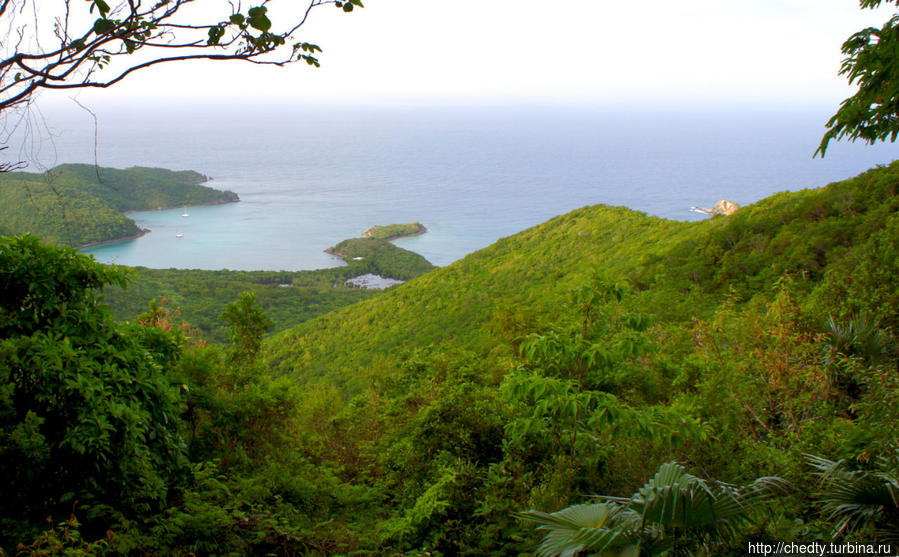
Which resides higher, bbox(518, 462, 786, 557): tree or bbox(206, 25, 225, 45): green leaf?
bbox(206, 25, 225, 45): green leaf

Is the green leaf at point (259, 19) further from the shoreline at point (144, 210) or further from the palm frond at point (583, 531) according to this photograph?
the shoreline at point (144, 210)

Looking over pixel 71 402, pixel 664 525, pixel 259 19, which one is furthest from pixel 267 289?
pixel 664 525

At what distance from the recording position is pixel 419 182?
121500mm

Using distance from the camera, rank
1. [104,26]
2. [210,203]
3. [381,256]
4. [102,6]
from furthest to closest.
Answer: [210,203] → [381,256] → [104,26] → [102,6]

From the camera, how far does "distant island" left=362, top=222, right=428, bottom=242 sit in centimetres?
8200

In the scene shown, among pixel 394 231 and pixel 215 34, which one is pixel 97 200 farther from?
pixel 215 34

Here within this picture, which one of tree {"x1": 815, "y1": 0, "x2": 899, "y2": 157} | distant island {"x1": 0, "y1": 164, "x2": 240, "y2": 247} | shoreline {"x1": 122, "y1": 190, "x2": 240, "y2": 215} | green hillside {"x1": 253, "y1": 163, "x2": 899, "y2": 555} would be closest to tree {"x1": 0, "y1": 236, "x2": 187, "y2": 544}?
green hillside {"x1": 253, "y1": 163, "x2": 899, "y2": 555}

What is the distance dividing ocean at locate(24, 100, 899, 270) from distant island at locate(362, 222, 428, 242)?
2.08m

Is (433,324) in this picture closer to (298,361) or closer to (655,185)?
Answer: (298,361)

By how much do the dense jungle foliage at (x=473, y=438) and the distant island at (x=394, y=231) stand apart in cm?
7536

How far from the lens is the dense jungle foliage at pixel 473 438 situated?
2.72 meters

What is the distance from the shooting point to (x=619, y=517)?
2.55 metres

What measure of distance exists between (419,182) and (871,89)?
12021 cm

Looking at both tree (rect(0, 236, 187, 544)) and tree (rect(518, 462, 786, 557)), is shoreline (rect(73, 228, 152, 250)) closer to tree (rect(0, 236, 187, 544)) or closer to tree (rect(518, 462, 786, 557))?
tree (rect(0, 236, 187, 544))
